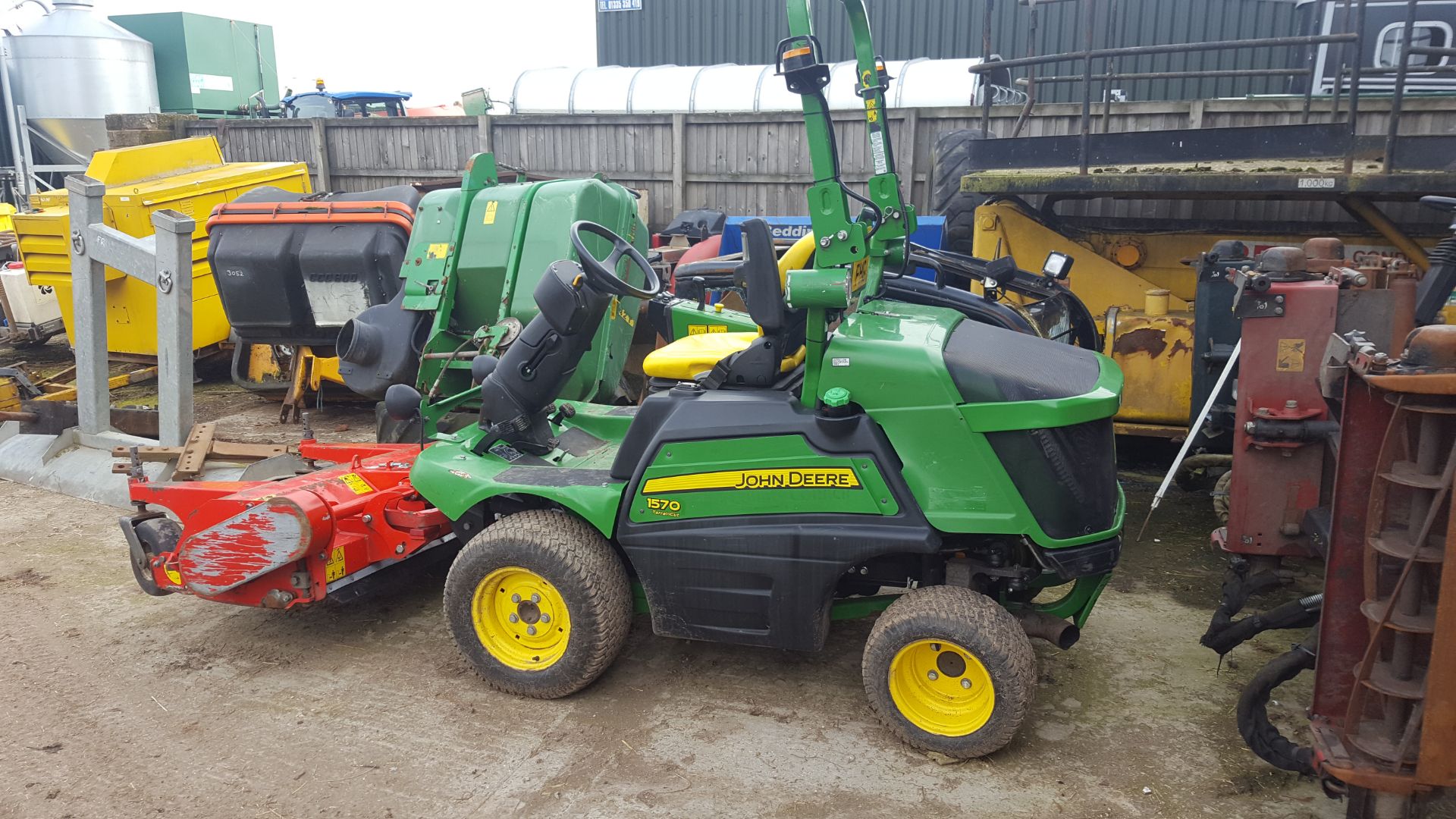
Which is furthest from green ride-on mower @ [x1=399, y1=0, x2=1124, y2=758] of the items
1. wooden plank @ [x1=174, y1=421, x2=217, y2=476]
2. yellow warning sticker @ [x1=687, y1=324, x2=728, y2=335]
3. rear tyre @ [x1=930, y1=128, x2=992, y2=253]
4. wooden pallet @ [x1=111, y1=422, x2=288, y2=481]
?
rear tyre @ [x1=930, y1=128, x2=992, y2=253]

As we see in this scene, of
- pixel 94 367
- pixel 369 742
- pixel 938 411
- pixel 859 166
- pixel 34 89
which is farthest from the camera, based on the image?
pixel 34 89

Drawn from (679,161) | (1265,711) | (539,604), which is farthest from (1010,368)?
(679,161)

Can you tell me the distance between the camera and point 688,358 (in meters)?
4.05

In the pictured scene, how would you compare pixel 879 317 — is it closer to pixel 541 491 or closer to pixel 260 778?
pixel 541 491

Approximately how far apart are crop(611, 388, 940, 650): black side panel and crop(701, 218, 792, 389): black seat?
0.25ft

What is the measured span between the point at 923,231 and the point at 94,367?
5.58 meters

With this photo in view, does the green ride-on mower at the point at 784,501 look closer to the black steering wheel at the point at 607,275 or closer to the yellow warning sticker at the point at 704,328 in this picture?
the black steering wheel at the point at 607,275

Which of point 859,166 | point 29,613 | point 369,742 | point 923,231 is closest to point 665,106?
point 859,166

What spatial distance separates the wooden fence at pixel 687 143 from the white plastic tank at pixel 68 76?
5579 millimetres

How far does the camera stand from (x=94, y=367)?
21.0ft

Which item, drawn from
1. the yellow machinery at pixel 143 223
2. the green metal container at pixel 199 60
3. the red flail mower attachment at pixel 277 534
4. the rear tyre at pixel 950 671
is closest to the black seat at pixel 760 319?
the rear tyre at pixel 950 671

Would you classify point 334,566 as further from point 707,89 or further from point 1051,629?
point 707,89

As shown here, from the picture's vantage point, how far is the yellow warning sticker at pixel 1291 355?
3580 millimetres

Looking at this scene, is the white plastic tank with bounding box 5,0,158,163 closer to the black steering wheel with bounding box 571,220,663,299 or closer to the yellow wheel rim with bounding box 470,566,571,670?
the black steering wheel with bounding box 571,220,663,299
